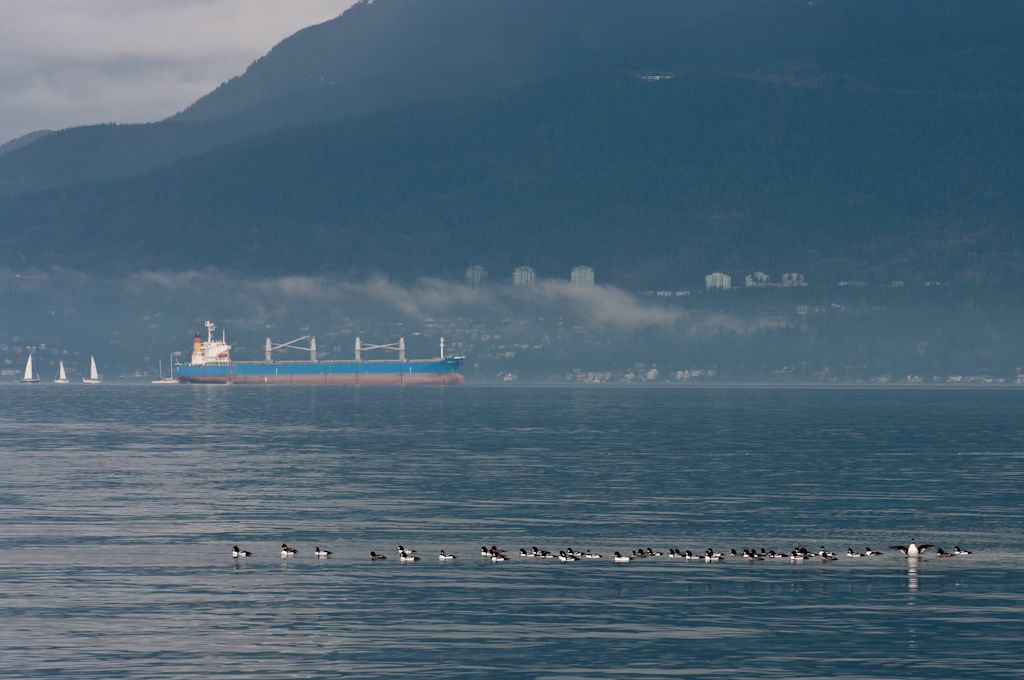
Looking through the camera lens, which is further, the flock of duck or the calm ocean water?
the flock of duck

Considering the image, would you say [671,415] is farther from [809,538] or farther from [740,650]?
[740,650]

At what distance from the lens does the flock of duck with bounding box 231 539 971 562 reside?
169 feet

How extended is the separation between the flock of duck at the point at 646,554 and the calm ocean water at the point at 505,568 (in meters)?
0.52

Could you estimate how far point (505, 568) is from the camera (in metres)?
49.9

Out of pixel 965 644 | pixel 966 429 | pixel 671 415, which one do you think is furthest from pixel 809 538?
pixel 671 415

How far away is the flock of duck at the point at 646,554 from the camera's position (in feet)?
169

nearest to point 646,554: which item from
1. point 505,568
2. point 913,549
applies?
point 505,568

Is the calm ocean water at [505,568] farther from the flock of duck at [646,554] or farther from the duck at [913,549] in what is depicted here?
the duck at [913,549]

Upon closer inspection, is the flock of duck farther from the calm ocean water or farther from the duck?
the calm ocean water

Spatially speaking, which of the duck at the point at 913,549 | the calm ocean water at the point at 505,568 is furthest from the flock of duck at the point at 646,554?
the calm ocean water at the point at 505,568

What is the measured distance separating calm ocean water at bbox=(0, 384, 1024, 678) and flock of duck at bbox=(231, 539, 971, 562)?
0.52 m

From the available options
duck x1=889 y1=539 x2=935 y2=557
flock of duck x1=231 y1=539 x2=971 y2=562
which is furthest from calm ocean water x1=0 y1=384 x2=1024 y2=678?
duck x1=889 y1=539 x2=935 y2=557

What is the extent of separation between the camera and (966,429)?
14775cm

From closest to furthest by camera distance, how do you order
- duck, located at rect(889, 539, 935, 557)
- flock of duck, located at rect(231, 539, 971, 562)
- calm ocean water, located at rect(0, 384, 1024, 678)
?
calm ocean water, located at rect(0, 384, 1024, 678) < flock of duck, located at rect(231, 539, 971, 562) < duck, located at rect(889, 539, 935, 557)
